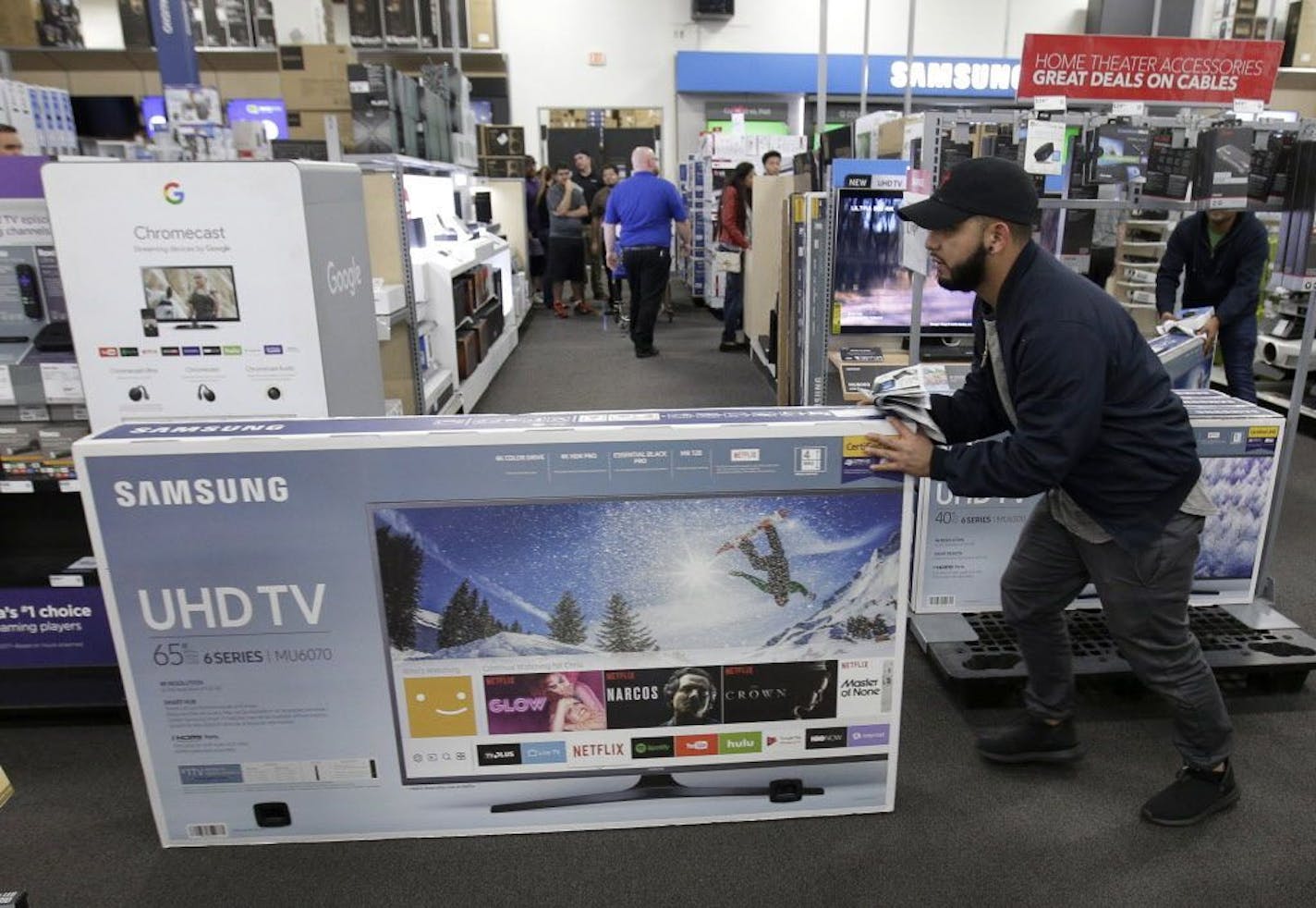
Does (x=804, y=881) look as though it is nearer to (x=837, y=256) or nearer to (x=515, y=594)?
(x=515, y=594)

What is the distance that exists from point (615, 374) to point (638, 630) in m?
5.46

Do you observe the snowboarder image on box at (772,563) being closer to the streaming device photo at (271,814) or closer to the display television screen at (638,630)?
the display television screen at (638,630)

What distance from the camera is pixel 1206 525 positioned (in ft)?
9.54

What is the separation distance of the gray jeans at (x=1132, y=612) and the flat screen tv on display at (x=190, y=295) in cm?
213

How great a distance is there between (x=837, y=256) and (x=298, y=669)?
3298 mm

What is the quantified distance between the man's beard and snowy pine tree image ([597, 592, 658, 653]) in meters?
1.01

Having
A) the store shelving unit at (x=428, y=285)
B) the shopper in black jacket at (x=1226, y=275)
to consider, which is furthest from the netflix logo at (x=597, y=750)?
the shopper in black jacket at (x=1226, y=275)

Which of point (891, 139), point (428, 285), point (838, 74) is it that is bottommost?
point (428, 285)

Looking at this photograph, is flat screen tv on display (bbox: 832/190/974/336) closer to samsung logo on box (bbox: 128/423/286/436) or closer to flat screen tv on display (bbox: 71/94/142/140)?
samsung logo on box (bbox: 128/423/286/436)

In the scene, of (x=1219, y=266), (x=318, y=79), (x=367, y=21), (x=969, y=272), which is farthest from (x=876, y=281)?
(x=367, y=21)

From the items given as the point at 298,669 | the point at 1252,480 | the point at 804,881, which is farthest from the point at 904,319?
the point at 298,669

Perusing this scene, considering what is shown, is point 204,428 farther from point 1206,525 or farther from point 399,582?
point 1206,525

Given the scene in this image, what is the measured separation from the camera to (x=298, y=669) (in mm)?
2033

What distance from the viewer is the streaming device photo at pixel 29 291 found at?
2416 mm
